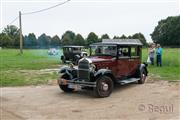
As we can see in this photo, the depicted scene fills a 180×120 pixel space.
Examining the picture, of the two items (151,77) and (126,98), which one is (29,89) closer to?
(126,98)

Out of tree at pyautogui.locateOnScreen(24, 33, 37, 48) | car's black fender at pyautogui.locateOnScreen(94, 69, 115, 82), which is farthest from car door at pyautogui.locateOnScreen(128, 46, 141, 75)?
tree at pyautogui.locateOnScreen(24, 33, 37, 48)

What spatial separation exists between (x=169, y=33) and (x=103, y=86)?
247 feet

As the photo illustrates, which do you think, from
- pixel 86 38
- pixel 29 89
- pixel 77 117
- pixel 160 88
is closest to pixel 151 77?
pixel 160 88

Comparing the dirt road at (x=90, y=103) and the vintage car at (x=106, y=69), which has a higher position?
the vintage car at (x=106, y=69)

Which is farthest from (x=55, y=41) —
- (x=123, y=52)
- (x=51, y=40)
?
(x=123, y=52)

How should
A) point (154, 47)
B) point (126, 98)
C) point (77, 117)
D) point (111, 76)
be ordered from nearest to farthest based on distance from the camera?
point (77, 117), point (126, 98), point (111, 76), point (154, 47)

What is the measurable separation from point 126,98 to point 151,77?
514cm

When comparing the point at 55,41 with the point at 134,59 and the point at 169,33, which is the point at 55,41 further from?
the point at 134,59

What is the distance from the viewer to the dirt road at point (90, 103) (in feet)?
27.8

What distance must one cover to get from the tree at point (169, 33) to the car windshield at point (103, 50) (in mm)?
67162

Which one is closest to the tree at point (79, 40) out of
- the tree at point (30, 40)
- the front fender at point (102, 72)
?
the tree at point (30, 40)

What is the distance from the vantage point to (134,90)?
12.4m

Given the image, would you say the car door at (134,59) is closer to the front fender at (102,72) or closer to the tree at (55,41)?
the front fender at (102,72)

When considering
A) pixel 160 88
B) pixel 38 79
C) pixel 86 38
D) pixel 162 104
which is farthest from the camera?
pixel 86 38
